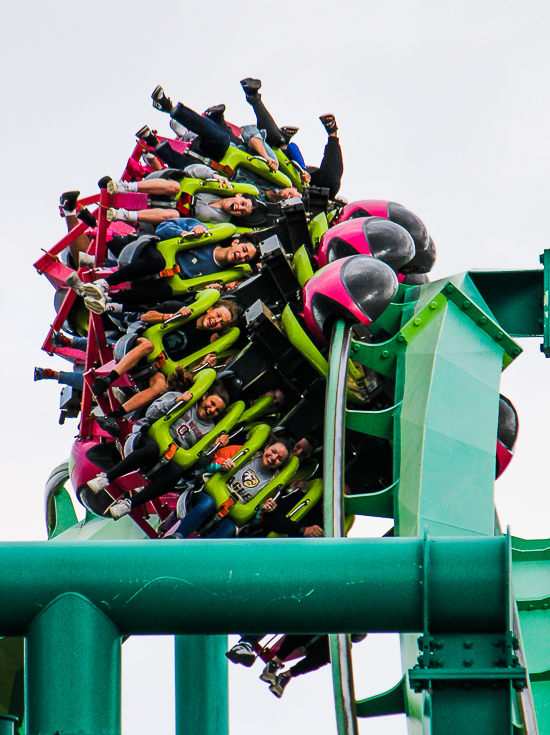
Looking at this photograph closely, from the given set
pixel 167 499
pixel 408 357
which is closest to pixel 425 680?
pixel 408 357

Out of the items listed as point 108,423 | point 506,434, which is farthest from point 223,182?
point 506,434

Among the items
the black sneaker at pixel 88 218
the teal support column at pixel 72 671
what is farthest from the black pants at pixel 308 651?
the teal support column at pixel 72 671

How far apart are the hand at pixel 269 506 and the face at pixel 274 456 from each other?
30 cm

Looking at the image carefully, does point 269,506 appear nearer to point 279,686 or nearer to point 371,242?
point 279,686

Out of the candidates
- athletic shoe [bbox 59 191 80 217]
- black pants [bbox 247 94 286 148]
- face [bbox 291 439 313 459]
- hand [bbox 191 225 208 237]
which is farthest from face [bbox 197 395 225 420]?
athletic shoe [bbox 59 191 80 217]

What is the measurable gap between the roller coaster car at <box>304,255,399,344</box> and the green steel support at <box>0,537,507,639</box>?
508cm

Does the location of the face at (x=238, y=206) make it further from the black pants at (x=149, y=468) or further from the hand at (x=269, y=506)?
the hand at (x=269, y=506)

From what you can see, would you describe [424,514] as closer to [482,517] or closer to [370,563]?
[482,517]

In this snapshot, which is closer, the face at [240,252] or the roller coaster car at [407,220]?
the face at [240,252]

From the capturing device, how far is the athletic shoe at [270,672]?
10.3 m

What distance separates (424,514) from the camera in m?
8.70

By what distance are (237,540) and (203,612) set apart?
0.32m

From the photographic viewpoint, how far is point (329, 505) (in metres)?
8.67

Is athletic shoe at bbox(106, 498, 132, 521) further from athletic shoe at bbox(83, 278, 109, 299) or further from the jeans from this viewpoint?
the jeans
